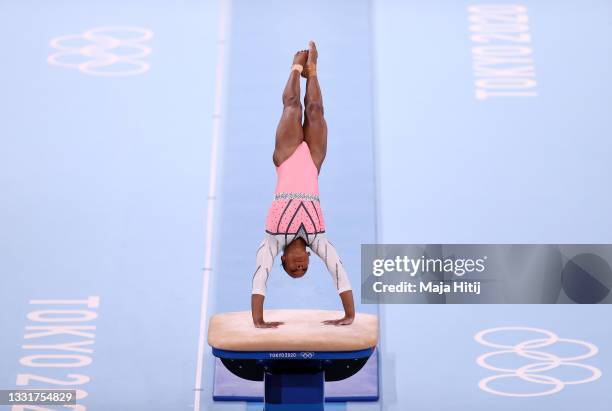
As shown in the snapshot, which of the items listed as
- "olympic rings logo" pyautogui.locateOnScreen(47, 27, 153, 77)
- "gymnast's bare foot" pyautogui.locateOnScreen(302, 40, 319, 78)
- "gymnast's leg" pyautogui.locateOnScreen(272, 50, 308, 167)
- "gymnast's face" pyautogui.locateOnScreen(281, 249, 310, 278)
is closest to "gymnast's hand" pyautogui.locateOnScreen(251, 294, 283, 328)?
"gymnast's face" pyautogui.locateOnScreen(281, 249, 310, 278)

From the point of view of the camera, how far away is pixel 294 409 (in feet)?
20.8

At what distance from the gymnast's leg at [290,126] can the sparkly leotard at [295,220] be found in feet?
0.23

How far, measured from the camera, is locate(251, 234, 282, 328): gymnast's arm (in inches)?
245

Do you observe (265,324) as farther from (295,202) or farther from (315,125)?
(315,125)

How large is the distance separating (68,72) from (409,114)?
11.1 feet

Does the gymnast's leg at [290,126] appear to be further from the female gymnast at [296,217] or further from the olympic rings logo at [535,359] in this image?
the olympic rings logo at [535,359]

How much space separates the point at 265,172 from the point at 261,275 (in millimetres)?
2869

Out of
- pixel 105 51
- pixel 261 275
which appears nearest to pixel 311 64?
pixel 261 275

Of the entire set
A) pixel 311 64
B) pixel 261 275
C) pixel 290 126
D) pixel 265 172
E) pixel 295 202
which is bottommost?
pixel 261 275

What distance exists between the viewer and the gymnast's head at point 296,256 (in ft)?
20.4

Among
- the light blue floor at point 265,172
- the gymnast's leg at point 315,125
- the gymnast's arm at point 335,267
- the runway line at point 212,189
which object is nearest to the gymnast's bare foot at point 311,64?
the gymnast's leg at point 315,125

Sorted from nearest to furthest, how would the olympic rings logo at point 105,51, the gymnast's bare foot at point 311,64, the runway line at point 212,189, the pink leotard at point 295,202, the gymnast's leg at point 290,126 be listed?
the pink leotard at point 295,202
the gymnast's leg at point 290,126
the gymnast's bare foot at point 311,64
the runway line at point 212,189
the olympic rings logo at point 105,51

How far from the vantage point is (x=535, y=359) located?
7.44 metres

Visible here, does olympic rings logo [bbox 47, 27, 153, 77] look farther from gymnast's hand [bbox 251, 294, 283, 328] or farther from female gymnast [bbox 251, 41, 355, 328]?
gymnast's hand [bbox 251, 294, 283, 328]
